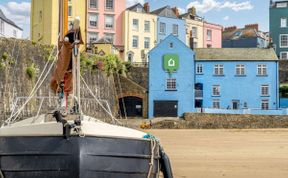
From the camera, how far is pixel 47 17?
4653cm

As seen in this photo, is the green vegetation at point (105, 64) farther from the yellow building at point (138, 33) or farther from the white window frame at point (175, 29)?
the white window frame at point (175, 29)

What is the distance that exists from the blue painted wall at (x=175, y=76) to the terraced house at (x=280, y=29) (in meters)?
20.9

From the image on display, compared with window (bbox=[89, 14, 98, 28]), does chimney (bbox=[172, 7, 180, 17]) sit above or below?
above

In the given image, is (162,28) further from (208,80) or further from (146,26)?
(208,80)

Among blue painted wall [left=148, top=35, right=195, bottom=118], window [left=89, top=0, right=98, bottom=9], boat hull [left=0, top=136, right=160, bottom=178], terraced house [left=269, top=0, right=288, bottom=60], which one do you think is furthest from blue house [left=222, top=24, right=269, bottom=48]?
boat hull [left=0, top=136, right=160, bottom=178]

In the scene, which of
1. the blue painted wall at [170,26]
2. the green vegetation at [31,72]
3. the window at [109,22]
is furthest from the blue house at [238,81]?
the green vegetation at [31,72]

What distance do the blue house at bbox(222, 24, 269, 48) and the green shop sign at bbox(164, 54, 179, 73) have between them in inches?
974

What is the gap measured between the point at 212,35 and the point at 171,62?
2177cm

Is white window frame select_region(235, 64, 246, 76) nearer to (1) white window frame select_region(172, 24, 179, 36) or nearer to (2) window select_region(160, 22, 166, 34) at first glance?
(1) white window frame select_region(172, 24, 179, 36)

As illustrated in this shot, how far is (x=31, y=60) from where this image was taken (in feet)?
87.5

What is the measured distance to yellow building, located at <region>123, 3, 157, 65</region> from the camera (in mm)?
53250

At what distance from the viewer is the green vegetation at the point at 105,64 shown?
113 feet

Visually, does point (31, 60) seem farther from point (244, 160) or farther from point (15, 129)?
point (15, 129)

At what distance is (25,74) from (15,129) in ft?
64.6
